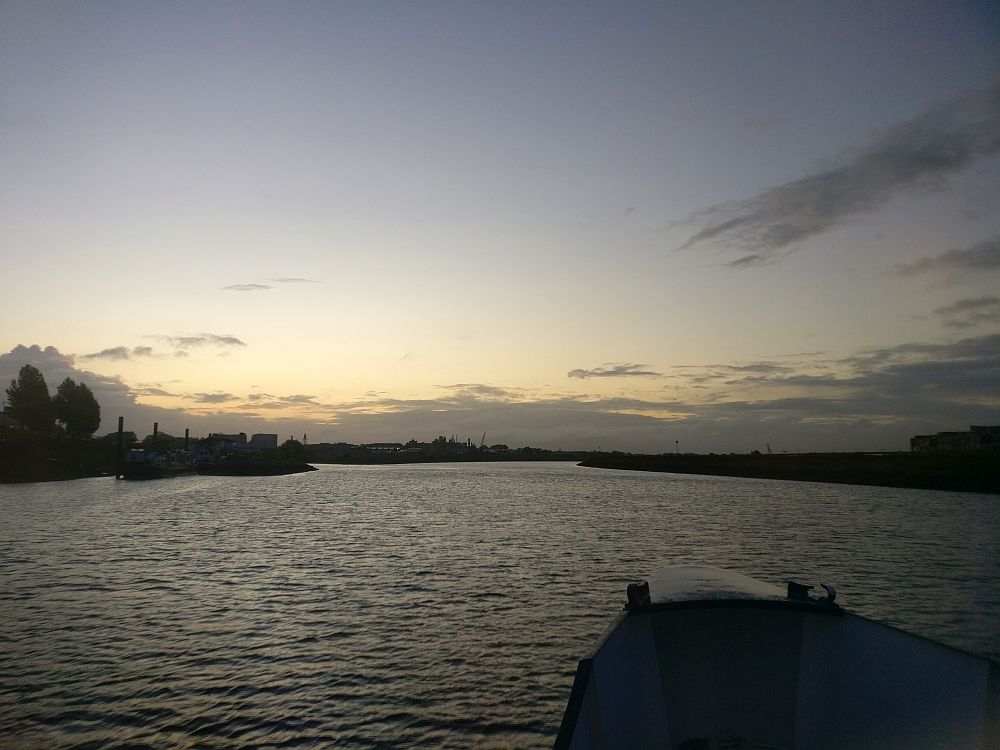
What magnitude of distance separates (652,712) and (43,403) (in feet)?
593

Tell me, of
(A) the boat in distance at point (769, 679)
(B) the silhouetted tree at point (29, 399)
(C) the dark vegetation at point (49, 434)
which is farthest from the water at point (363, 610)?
(B) the silhouetted tree at point (29, 399)

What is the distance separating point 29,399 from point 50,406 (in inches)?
202

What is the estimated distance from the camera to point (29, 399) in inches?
5935

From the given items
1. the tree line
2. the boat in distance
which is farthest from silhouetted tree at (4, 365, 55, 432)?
the boat in distance

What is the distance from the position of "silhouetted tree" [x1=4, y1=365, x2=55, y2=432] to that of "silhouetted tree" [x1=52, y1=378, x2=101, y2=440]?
271 inches

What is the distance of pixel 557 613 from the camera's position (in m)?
24.6

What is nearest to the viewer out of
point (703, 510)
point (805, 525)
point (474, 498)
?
point (805, 525)

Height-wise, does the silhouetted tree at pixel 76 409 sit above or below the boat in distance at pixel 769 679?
above

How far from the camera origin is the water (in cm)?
1521

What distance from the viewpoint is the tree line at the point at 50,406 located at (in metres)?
151

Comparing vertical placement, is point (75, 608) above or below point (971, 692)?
below

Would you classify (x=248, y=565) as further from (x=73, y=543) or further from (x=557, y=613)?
(x=557, y=613)

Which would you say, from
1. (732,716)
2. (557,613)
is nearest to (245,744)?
(732,716)

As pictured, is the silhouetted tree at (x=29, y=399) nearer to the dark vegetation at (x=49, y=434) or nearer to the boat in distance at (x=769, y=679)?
the dark vegetation at (x=49, y=434)
